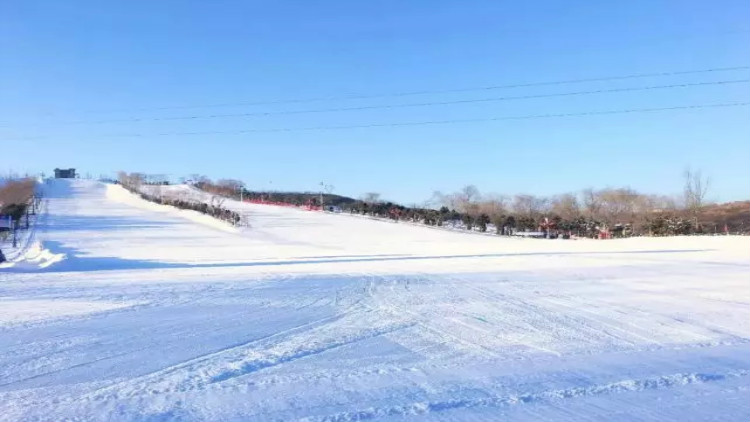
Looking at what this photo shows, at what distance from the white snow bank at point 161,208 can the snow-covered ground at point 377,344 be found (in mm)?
27335

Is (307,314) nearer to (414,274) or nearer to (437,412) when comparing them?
(437,412)

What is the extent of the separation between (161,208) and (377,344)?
56107mm

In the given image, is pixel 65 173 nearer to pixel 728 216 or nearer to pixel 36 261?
pixel 36 261

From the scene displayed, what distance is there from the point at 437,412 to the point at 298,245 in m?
25.0

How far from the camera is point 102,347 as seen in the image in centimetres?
634

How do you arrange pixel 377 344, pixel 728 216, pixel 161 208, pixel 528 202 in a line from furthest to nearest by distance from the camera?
pixel 528 202
pixel 161 208
pixel 728 216
pixel 377 344

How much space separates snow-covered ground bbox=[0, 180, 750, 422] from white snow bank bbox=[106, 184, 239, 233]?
27.3 meters

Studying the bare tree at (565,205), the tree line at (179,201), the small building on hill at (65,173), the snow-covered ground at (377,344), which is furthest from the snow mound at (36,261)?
the small building on hill at (65,173)

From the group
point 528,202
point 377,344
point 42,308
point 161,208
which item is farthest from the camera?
point 528,202

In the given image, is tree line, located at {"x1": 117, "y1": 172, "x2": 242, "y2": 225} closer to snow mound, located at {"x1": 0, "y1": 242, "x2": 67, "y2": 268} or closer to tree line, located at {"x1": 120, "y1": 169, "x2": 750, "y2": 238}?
tree line, located at {"x1": 120, "y1": 169, "x2": 750, "y2": 238}

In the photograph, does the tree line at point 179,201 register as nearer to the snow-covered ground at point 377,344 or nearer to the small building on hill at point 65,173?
the small building on hill at point 65,173

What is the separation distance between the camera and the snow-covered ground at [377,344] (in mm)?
4434

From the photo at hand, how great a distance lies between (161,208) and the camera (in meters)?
58.5

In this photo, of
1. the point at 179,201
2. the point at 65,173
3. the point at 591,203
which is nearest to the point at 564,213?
the point at 591,203
